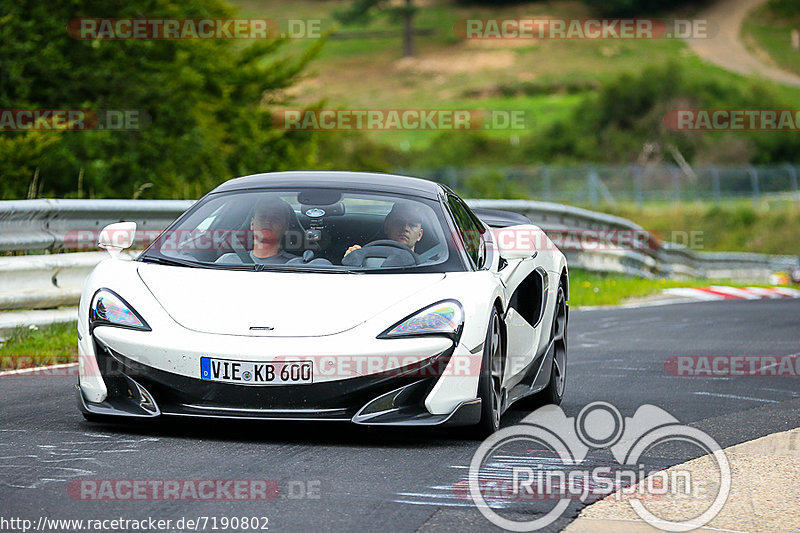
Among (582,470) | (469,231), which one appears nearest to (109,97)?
(469,231)

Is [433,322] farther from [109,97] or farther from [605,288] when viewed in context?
[109,97]

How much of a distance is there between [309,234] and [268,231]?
0.21 meters

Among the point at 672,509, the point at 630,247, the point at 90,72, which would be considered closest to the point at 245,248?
the point at 672,509

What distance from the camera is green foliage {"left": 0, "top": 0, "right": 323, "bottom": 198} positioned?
2072cm

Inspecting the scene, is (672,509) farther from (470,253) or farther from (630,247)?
(630,247)

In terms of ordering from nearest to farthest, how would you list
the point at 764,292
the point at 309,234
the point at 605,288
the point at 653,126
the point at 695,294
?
the point at 309,234
the point at 605,288
the point at 695,294
the point at 764,292
the point at 653,126

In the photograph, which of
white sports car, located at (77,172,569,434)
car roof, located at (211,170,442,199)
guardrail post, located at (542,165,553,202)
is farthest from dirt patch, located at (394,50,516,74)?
white sports car, located at (77,172,569,434)

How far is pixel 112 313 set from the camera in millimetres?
6262

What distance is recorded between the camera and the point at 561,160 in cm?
8094

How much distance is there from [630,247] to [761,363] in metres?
11.0

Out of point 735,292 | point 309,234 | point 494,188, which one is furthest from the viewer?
point 494,188

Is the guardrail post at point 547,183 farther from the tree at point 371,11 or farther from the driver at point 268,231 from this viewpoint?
the tree at point 371,11

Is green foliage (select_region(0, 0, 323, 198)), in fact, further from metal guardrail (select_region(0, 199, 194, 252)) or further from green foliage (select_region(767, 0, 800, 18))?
green foliage (select_region(767, 0, 800, 18))

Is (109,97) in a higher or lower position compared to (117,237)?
higher
